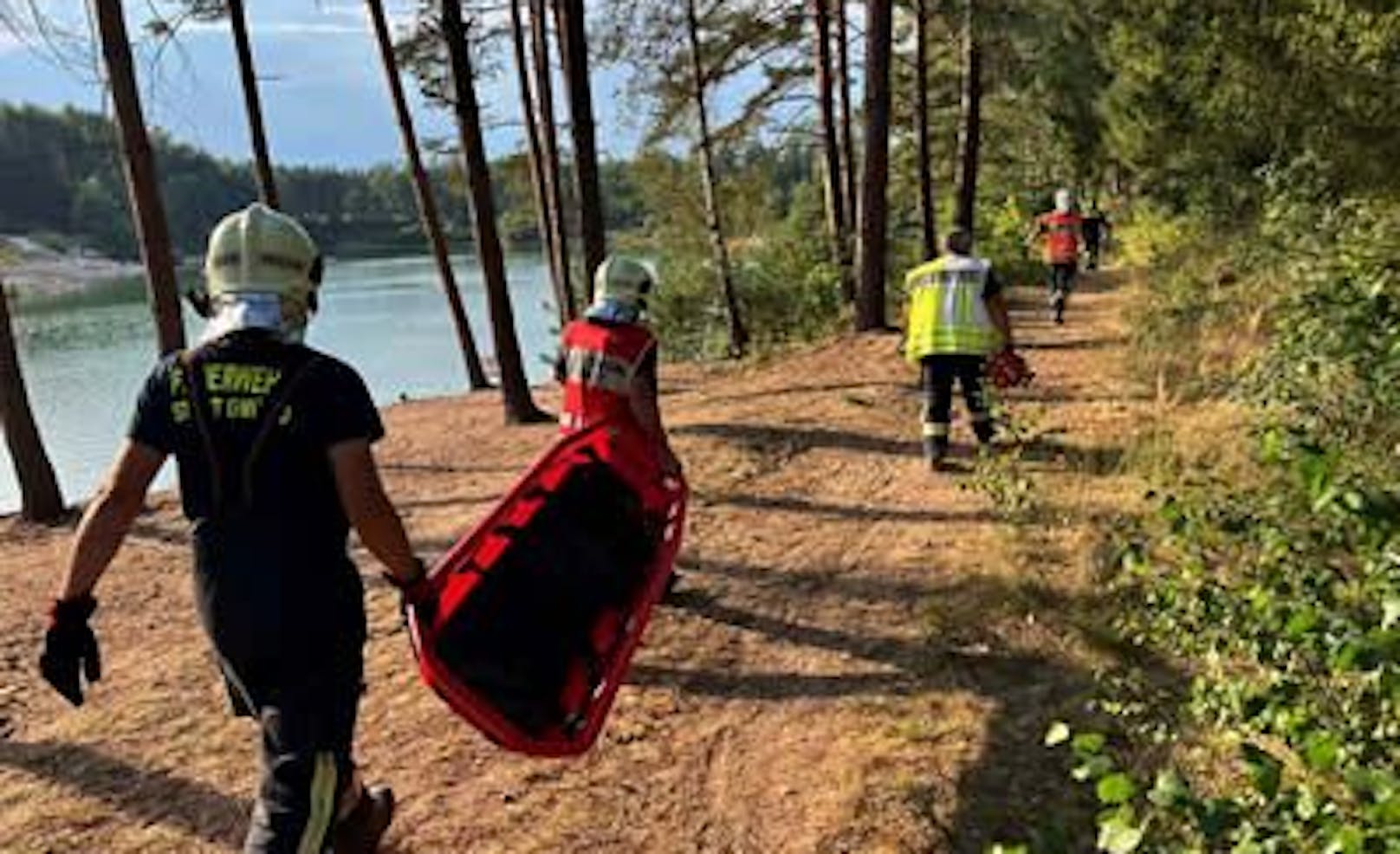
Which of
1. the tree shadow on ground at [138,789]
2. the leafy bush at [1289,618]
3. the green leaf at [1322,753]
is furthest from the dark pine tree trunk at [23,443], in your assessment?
the green leaf at [1322,753]

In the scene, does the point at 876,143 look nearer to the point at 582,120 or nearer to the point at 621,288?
the point at 582,120

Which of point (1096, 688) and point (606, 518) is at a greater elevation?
point (606, 518)

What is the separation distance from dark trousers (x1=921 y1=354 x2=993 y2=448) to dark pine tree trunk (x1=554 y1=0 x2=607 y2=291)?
414 cm

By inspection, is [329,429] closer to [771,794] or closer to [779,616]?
[771,794]

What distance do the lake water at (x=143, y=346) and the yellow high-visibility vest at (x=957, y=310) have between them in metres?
6.57

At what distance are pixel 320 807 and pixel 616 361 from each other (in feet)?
9.41

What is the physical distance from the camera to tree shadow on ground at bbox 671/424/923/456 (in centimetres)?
1036

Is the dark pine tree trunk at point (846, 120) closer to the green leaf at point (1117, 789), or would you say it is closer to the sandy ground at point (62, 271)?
the green leaf at point (1117, 789)

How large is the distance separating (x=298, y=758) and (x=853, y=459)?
688 cm

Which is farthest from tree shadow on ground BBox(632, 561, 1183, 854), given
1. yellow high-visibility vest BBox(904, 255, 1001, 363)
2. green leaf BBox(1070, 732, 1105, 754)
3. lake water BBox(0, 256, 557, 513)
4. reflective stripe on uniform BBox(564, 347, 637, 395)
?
lake water BBox(0, 256, 557, 513)

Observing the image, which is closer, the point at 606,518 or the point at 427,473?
the point at 606,518

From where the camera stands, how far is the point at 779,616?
262 inches

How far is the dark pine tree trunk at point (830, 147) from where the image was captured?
2105cm

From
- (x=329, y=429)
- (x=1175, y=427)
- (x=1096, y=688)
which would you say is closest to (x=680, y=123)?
(x=1175, y=427)
